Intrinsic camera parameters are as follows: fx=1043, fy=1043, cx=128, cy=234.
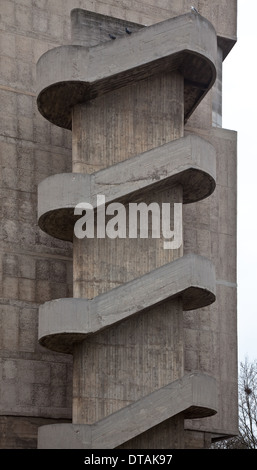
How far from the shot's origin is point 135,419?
27.2 meters

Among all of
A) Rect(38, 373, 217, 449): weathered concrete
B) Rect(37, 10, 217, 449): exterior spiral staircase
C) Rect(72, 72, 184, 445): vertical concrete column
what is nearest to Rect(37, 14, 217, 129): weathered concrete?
Rect(37, 10, 217, 449): exterior spiral staircase

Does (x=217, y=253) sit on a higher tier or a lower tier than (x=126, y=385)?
higher

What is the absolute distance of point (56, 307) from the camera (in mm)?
27766

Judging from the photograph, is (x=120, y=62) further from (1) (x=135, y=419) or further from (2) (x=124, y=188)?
(1) (x=135, y=419)

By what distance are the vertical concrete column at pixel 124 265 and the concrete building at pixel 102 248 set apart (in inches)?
1.4

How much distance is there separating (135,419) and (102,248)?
4.92 meters

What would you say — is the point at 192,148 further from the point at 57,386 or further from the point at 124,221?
the point at 57,386

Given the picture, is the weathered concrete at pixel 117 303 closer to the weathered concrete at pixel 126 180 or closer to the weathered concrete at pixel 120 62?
the weathered concrete at pixel 126 180

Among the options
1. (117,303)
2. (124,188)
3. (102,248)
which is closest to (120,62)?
(124,188)

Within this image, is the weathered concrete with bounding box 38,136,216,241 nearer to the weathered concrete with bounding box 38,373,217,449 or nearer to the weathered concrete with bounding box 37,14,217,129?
the weathered concrete with bounding box 37,14,217,129

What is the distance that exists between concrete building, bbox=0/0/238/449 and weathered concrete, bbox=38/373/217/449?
4cm

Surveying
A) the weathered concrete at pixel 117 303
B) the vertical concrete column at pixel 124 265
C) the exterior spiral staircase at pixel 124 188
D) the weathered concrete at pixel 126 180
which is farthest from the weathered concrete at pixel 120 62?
the weathered concrete at pixel 117 303
